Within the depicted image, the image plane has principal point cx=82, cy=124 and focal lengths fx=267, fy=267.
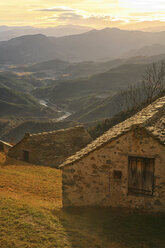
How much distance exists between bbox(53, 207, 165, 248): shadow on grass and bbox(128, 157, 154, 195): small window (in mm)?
1144

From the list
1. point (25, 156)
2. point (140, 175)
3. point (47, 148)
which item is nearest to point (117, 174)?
point (140, 175)

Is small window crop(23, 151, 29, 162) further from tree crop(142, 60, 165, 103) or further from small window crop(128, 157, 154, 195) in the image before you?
tree crop(142, 60, 165, 103)

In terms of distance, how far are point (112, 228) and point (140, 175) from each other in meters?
3.06

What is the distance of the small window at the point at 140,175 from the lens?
1321 centimetres

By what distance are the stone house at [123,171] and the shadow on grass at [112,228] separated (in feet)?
1.89

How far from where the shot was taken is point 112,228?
11.9 meters

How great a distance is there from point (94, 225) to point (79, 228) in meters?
0.89

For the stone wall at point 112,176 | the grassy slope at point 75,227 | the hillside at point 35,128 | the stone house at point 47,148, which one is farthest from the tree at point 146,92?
the grassy slope at point 75,227

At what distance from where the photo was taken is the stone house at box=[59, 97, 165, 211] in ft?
42.1

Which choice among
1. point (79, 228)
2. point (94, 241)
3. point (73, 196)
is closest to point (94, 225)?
point (79, 228)

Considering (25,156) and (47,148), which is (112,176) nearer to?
(47,148)

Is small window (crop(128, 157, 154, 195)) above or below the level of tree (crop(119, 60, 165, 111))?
below

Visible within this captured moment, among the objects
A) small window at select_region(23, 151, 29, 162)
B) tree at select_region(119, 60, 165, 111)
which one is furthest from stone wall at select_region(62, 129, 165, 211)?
tree at select_region(119, 60, 165, 111)

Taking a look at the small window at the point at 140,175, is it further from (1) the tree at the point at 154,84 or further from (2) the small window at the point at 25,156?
(1) the tree at the point at 154,84
